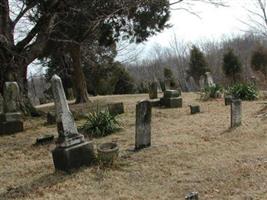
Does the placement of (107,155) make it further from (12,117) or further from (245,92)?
(245,92)

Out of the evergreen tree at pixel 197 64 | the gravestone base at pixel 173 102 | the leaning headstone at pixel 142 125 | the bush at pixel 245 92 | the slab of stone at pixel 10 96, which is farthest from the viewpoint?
the evergreen tree at pixel 197 64

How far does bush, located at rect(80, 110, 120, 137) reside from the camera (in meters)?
11.5

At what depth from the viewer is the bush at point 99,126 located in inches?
453

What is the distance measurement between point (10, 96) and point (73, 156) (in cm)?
689

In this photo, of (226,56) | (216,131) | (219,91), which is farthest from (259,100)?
(226,56)

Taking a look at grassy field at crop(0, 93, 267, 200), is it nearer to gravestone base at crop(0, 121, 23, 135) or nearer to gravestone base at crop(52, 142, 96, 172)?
gravestone base at crop(52, 142, 96, 172)

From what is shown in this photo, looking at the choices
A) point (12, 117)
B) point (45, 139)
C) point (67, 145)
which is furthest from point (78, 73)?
point (67, 145)

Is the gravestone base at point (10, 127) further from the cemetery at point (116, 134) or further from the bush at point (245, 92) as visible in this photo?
the bush at point (245, 92)

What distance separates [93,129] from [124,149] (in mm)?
2082

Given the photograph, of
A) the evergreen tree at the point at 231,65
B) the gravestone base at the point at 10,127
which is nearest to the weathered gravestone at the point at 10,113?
the gravestone base at the point at 10,127

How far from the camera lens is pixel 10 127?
43.5ft

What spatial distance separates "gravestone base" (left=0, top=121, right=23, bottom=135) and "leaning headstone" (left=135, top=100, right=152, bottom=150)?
5164mm

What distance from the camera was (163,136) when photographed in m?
10.9

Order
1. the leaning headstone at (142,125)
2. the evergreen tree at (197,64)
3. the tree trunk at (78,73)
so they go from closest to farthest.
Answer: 1. the leaning headstone at (142,125)
2. the tree trunk at (78,73)
3. the evergreen tree at (197,64)
